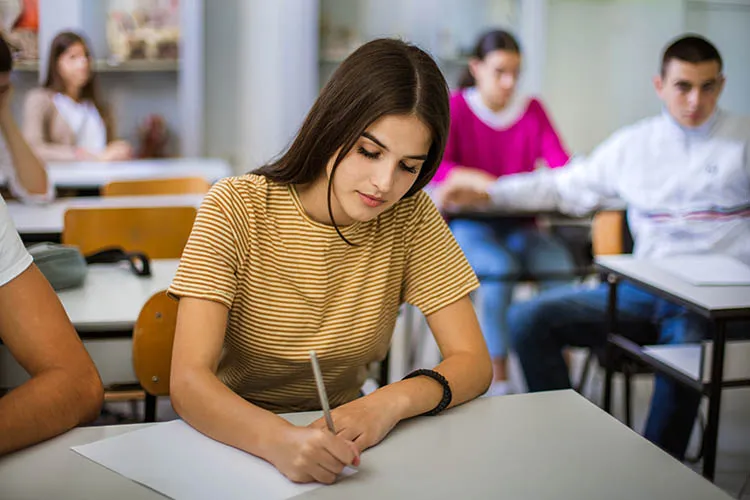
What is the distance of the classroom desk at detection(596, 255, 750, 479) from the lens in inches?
76.5

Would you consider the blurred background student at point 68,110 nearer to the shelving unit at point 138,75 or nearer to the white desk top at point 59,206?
the shelving unit at point 138,75

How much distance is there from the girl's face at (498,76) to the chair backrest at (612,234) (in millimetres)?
807

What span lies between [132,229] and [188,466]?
1.50 metres

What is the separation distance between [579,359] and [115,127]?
3030 mm

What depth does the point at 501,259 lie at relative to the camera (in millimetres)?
3281

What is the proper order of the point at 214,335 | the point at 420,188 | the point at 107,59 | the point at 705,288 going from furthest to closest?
1. the point at 107,59
2. the point at 705,288
3. the point at 420,188
4. the point at 214,335

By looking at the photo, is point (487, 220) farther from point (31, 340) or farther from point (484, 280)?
point (31, 340)

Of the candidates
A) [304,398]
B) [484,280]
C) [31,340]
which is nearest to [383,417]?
[304,398]

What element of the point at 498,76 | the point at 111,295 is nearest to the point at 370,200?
the point at 111,295

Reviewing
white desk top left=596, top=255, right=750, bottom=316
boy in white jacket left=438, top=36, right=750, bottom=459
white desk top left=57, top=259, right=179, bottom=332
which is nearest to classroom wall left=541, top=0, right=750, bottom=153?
boy in white jacket left=438, top=36, right=750, bottom=459

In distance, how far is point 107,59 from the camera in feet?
16.7

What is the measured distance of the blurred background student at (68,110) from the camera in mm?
4266

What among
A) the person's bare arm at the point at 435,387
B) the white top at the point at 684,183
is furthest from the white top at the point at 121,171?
the person's bare arm at the point at 435,387

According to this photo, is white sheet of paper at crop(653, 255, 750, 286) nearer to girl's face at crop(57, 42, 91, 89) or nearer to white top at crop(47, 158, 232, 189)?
white top at crop(47, 158, 232, 189)
